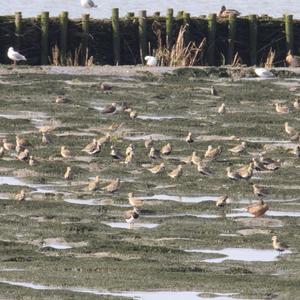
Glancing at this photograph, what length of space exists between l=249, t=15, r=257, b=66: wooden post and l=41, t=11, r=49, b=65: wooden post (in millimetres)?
6209

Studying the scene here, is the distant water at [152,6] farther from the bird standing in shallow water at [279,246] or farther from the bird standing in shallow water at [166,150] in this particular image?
the bird standing in shallow water at [279,246]

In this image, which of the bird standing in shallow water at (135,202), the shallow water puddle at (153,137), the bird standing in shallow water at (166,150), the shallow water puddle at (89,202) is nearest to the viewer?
the bird standing in shallow water at (135,202)

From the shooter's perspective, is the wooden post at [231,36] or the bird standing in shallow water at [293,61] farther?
the wooden post at [231,36]

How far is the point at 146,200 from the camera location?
21141 millimetres

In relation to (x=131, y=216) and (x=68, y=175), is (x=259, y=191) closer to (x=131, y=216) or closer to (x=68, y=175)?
(x=131, y=216)

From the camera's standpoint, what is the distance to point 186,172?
77.7 ft

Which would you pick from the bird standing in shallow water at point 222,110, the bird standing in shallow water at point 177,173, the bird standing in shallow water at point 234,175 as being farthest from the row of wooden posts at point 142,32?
the bird standing in shallow water at point 234,175

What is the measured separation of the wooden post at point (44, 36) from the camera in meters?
41.7

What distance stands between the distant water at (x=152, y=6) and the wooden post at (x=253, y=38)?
15.0m

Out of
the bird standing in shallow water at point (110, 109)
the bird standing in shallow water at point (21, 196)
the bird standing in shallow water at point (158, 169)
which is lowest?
the bird standing in shallow water at point (110, 109)

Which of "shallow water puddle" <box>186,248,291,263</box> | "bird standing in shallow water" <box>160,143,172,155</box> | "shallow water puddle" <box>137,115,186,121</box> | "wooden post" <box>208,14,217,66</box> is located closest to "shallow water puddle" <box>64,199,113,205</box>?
"shallow water puddle" <box>186,248,291,263</box>

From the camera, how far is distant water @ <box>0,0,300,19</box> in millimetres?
60434

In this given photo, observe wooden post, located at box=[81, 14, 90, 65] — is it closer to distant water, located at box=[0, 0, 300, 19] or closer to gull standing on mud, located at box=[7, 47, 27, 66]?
gull standing on mud, located at box=[7, 47, 27, 66]

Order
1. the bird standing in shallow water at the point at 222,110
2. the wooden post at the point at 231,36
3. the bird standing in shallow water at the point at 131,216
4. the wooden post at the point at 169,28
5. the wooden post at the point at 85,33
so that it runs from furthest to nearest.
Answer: the wooden post at the point at 231,36 < the wooden post at the point at 169,28 < the wooden post at the point at 85,33 < the bird standing in shallow water at the point at 222,110 < the bird standing in shallow water at the point at 131,216
